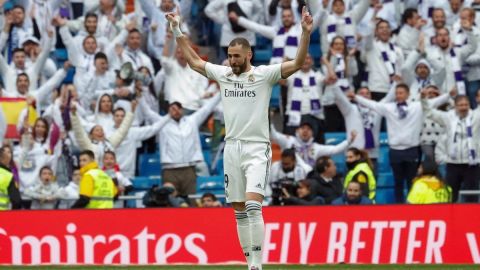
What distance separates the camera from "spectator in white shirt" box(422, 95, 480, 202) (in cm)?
2166

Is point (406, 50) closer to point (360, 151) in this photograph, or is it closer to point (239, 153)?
point (360, 151)

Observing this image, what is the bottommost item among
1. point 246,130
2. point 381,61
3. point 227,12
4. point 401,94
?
point 246,130

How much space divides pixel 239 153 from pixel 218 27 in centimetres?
1184

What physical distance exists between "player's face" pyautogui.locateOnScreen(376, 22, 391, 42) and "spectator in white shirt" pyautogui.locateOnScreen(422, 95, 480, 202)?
2662 millimetres

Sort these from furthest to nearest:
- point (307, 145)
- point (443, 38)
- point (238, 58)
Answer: point (443, 38)
point (307, 145)
point (238, 58)

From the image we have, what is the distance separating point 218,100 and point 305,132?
73.1 inches

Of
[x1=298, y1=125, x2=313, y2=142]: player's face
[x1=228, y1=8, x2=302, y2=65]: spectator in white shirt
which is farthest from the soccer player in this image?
[x1=228, y1=8, x2=302, y2=65]: spectator in white shirt

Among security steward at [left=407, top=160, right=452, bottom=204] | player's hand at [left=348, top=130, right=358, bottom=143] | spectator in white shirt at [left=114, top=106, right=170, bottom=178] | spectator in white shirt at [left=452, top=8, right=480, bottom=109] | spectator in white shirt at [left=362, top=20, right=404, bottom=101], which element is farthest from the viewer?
spectator in white shirt at [left=362, top=20, right=404, bottom=101]

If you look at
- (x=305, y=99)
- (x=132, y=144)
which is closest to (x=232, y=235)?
(x=132, y=144)

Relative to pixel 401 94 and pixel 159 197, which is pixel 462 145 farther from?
pixel 159 197

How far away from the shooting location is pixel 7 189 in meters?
20.1

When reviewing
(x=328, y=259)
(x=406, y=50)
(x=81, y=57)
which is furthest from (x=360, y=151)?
(x=81, y=57)

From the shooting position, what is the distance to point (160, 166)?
23969 millimetres

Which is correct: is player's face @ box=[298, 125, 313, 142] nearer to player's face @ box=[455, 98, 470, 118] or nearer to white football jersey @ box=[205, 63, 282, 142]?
player's face @ box=[455, 98, 470, 118]
